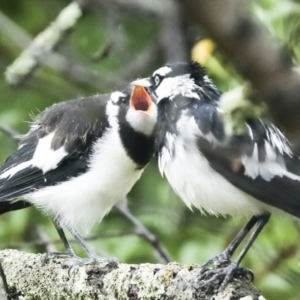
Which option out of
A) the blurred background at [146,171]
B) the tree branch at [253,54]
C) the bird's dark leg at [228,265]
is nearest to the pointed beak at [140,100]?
the blurred background at [146,171]

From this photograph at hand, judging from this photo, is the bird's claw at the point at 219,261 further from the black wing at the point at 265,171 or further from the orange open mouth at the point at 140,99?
the orange open mouth at the point at 140,99

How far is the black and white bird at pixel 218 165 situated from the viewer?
1394mm

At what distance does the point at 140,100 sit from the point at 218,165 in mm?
538

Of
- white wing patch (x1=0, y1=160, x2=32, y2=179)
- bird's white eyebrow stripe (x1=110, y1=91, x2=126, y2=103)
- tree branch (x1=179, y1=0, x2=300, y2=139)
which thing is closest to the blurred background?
bird's white eyebrow stripe (x1=110, y1=91, x2=126, y2=103)

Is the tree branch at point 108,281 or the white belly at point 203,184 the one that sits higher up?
the white belly at point 203,184

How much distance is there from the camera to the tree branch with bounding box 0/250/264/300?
1310mm

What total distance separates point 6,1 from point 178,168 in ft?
6.76

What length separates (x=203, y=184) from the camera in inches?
57.6

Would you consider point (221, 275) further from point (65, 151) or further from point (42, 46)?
point (42, 46)

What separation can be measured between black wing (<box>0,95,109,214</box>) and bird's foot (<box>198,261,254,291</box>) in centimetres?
74

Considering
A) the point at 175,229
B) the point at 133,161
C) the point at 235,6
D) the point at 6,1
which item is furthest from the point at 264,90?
the point at 6,1

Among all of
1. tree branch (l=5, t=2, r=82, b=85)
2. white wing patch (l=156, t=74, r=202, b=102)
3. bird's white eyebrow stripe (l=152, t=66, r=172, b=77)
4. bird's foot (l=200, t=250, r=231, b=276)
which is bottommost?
bird's foot (l=200, t=250, r=231, b=276)

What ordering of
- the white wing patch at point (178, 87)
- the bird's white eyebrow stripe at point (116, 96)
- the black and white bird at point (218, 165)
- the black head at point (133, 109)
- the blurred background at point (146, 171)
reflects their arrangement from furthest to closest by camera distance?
the blurred background at point (146, 171) → the bird's white eyebrow stripe at point (116, 96) → the black head at point (133, 109) → the white wing patch at point (178, 87) → the black and white bird at point (218, 165)

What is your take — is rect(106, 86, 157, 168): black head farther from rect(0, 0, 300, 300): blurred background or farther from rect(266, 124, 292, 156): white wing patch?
rect(266, 124, 292, 156): white wing patch
